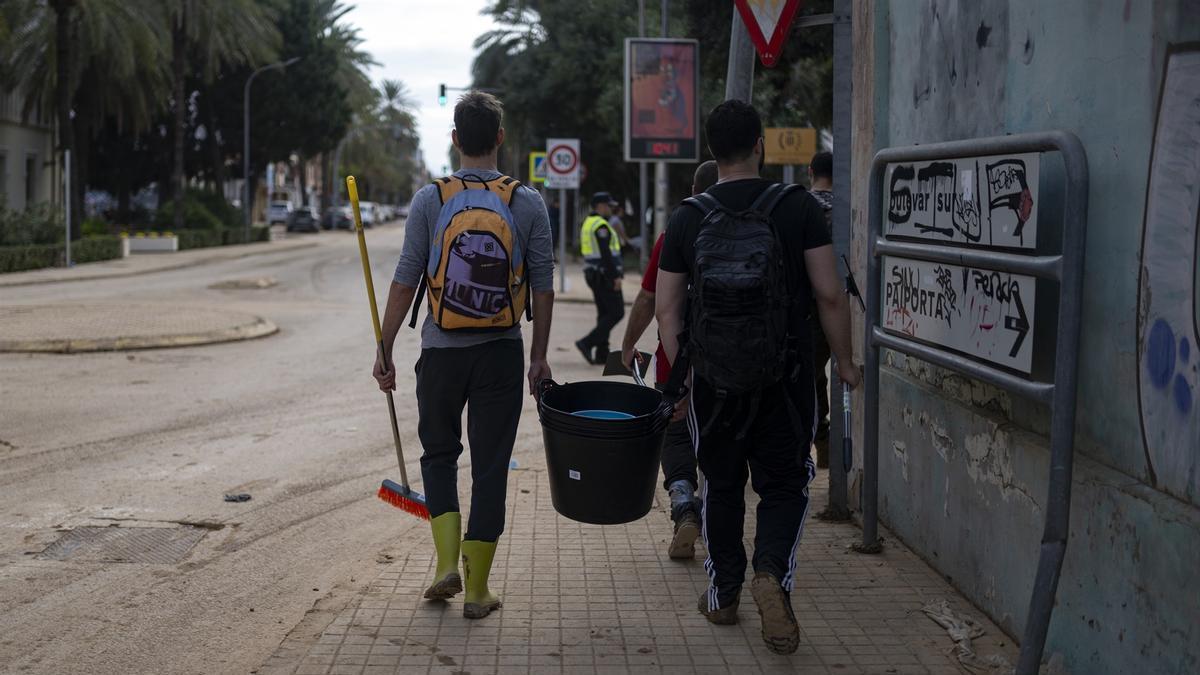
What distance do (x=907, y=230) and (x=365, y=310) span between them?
16.1 meters

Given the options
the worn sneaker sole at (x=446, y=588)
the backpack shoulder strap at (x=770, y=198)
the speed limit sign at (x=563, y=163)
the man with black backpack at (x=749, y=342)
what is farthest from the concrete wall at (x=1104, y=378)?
the speed limit sign at (x=563, y=163)

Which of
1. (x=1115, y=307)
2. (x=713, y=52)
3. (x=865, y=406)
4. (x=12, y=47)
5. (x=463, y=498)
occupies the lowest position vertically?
(x=463, y=498)

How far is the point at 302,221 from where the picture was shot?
231 feet

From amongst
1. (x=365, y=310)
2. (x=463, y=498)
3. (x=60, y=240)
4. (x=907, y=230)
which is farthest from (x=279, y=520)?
(x=60, y=240)

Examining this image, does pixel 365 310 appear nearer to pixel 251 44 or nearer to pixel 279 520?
pixel 279 520

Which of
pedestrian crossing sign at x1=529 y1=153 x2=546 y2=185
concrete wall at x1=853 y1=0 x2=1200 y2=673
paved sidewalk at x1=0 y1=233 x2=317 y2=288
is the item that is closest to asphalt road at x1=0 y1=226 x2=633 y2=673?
concrete wall at x1=853 y1=0 x2=1200 y2=673

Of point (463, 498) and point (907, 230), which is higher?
point (907, 230)

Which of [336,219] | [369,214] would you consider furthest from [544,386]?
[369,214]

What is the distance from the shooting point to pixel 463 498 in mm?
7273

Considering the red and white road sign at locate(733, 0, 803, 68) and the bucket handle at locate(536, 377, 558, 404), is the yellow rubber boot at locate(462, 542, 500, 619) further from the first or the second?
the red and white road sign at locate(733, 0, 803, 68)

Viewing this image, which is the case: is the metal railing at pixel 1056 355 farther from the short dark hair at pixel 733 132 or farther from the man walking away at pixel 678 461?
the man walking away at pixel 678 461

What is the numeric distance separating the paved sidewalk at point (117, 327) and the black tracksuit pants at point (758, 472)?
34.7ft

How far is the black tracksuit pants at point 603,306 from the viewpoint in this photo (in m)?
13.3

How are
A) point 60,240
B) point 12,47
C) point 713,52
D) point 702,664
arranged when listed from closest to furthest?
point 702,664
point 713,52
point 60,240
point 12,47
